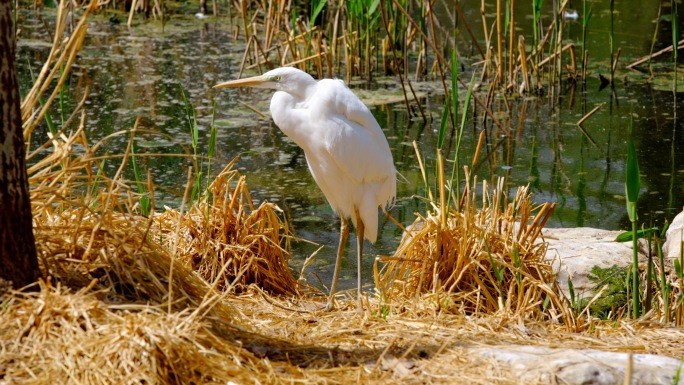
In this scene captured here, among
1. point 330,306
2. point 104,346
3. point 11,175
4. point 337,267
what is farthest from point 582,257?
point 11,175

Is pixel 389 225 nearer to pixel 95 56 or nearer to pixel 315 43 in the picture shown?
pixel 315 43

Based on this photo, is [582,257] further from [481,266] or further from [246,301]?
[246,301]

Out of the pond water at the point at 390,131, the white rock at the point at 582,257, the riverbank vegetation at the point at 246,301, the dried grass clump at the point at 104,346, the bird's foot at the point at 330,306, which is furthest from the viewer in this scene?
the pond water at the point at 390,131

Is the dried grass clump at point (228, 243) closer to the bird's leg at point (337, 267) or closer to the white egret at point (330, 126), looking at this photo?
the bird's leg at point (337, 267)

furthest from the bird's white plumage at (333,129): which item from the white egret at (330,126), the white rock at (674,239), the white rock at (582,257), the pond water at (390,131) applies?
the white rock at (674,239)

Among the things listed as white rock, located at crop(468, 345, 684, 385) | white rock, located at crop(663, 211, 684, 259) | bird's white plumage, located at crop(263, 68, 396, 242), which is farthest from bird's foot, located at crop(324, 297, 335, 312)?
white rock, located at crop(663, 211, 684, 259)

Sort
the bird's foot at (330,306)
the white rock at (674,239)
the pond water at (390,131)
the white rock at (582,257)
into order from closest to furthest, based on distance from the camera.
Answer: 1. the bird's foot at (330,306)
2. the white rock at (582,257)
3. the white rock at (674,239)
4. the pond water at (390,131)

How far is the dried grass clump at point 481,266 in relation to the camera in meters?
3.48

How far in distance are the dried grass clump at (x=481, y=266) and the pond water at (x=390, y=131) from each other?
88cm

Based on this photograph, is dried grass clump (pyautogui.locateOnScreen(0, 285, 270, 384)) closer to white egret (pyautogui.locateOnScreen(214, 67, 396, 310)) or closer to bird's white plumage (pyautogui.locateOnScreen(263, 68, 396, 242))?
white egret (pyautogui.locateOnScreen(214, 67, 396, 310))

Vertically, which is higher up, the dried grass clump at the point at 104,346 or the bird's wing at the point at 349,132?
the bird's wing at the point at 349,132

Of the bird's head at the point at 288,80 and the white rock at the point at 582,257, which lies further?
the white rock at the point at 582,257

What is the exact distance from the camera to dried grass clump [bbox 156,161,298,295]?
3875mm

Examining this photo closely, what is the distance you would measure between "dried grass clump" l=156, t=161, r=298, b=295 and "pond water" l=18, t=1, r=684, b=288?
471 millimetres
